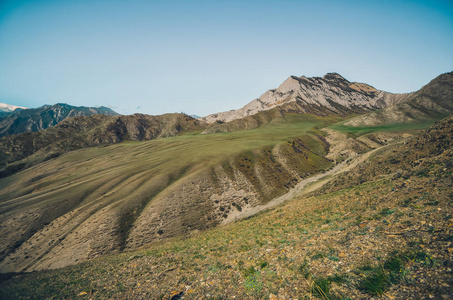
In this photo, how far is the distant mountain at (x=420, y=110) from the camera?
149500 mm

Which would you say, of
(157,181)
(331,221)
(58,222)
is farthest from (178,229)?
(331,221)

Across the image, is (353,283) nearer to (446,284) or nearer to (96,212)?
(446,284)

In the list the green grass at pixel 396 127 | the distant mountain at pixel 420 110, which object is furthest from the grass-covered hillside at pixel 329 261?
the distant mountain at pixel 420 110

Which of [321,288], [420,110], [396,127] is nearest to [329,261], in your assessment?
[321,288]

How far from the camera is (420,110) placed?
158 meters

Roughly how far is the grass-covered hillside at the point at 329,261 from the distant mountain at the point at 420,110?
570ft

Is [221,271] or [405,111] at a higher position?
[405,111]

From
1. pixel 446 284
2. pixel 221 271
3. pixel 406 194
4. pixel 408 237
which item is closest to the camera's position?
pixel 446 284

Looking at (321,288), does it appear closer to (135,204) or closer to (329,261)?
(329,261)

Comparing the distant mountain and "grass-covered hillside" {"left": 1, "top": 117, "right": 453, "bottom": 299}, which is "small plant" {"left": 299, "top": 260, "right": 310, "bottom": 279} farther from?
the distant mountain

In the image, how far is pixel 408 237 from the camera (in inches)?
387

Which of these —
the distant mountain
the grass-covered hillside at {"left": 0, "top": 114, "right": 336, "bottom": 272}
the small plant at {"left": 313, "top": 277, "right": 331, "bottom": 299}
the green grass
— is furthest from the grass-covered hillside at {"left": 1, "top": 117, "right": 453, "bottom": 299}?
the distant mountain

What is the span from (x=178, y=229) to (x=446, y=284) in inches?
1655

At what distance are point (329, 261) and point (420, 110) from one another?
225418mm
